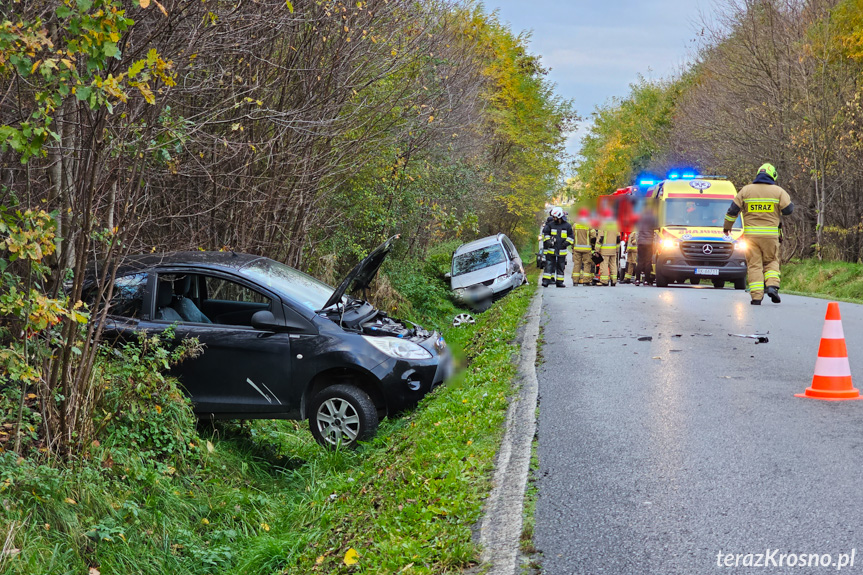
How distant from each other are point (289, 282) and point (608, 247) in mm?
15134

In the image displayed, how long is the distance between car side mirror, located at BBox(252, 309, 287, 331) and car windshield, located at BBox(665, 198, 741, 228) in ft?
49.6

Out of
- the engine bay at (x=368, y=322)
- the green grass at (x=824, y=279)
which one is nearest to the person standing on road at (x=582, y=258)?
the green grass at (x=824, y=279)

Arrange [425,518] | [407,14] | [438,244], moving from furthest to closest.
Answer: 1. [438,244]
2. [407,14]
3. [425,518]

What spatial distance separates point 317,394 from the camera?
7.43 metres

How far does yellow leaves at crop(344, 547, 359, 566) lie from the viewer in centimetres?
435

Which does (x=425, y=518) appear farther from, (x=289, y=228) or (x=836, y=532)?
(x=289, y=228)

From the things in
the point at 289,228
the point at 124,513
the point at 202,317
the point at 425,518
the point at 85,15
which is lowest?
the point at 124,513

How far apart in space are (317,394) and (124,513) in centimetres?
200

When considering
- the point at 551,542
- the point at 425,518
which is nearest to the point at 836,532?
the point at 551,542

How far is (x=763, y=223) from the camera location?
13.8 m

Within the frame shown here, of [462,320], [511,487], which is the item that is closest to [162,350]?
[511,487]

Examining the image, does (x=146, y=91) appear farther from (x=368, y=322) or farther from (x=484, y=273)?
(x=484, y=273)

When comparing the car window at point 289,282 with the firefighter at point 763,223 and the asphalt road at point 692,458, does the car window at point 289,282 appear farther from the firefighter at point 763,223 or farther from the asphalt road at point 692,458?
the firefighter at point 763,223

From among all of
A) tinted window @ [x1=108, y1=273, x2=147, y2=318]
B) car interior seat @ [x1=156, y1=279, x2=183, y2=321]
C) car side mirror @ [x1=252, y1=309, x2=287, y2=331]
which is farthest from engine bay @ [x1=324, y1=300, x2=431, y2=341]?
tinted window @ [x1=108, y1=273, x2=147, y2=318]
